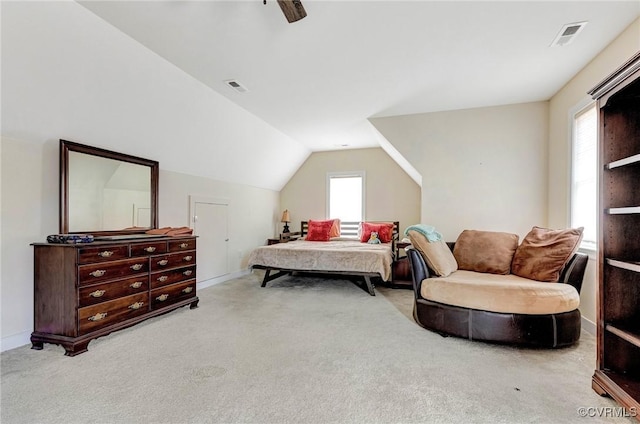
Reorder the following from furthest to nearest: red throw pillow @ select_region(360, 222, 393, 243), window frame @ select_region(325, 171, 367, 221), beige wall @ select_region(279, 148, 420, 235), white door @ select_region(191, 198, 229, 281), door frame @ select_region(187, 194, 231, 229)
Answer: window frame @ select_region(325, 171, 367, 221), beige wall @ select_region(279, 148, 420, 235), red throw pillow @ select_region(360, 222, 393, 243), white door @ select_region(191, 198, 229, 281), door frame @ select_region(187, 194, 231, 229)

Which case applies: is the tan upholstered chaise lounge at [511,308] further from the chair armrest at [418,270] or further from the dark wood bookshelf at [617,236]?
the dark wood bookshelf at [617,236]

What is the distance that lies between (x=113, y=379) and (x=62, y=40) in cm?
244

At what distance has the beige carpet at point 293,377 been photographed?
1609 millimetres

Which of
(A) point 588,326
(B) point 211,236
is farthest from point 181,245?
(A) point 588,326

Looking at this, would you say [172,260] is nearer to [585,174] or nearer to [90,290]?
[90,290]

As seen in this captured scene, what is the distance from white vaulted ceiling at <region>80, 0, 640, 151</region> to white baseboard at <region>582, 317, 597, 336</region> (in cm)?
256

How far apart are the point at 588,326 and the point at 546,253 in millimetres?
878

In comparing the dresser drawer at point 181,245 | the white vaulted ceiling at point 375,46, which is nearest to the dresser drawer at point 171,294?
the dresser drawer at point 181,245

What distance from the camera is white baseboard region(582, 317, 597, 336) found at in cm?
277

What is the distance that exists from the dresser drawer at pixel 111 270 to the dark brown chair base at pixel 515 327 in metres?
2.90

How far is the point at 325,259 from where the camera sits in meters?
4.27

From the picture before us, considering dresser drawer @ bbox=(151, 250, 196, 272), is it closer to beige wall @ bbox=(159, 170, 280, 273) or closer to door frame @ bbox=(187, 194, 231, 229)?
beige wall @ bbox=(159, 170, 280, 273)

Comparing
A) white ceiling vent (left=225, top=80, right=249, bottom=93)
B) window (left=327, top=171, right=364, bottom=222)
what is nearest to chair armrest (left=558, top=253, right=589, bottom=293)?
white ceiling vent (left=225, top=80, right=249, bottom=93)

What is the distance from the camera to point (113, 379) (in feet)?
6.39
